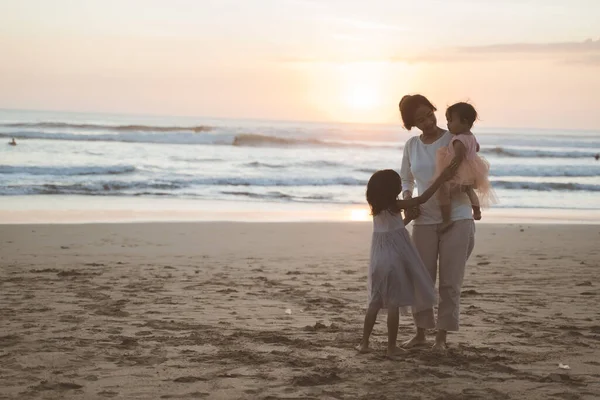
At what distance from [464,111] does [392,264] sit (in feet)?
3.49

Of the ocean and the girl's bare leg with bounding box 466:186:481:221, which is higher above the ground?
the girl's bare leg with bounding box 466:186:481:221

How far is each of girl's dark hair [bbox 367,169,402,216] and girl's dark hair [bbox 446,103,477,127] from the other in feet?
1.77

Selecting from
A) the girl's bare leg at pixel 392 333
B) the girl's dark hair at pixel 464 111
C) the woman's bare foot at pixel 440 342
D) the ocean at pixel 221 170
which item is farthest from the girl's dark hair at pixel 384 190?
the ocean at pixel 221 170

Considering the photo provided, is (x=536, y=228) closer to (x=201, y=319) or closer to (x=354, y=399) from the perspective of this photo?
(x=201, y=319)

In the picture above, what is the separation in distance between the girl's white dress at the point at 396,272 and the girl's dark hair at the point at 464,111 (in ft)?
2.40

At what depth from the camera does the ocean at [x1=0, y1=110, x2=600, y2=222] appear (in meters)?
18.7

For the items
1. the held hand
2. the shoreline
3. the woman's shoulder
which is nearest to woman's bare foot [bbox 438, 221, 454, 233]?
the held hand

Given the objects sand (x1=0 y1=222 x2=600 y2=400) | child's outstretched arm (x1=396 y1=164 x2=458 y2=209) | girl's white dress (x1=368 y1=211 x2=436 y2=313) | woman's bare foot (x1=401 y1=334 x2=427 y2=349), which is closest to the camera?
sand (x1=0 y1=222 x2=600 y2=400)

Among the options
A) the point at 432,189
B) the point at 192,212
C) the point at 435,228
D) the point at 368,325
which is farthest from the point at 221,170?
the point at 432,189

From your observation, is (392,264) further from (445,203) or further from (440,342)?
(440,342)

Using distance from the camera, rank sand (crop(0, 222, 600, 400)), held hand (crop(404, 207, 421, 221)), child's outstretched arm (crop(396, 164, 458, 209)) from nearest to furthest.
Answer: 1. sand (crop(0, 222, 600, 400))
2. child's outstretched arm (crop(396, 164, 458, 209))
3. held hand (crop(404, 207, 421, 221))

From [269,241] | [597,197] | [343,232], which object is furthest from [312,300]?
[597,197]

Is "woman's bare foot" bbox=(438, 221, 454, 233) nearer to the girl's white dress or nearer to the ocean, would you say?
the girl's white dress

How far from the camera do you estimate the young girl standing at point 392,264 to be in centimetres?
509
